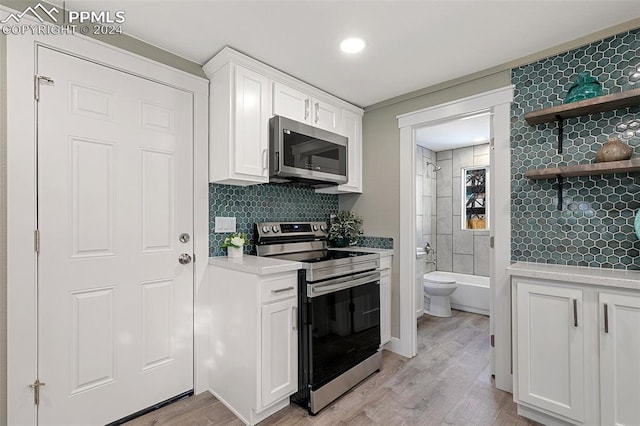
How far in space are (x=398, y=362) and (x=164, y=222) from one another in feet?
7.26

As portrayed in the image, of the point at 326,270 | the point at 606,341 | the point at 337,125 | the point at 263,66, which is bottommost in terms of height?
the point at 606,341

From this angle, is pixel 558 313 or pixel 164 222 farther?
pixel 164 222

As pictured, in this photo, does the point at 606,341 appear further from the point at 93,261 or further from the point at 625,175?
the point at 93,261

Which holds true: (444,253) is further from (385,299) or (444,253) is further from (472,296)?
(385,299)

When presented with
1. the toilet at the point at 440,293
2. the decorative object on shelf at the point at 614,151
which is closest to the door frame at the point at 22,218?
the decorative object on shelf at the point at 614,151

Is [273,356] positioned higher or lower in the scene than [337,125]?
lower

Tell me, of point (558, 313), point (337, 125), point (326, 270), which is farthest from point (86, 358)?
point (558, 313)

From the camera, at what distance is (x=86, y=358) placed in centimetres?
176

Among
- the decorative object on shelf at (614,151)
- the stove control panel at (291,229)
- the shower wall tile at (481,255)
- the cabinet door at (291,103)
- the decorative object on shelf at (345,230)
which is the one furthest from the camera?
the shower wall tile at (481,255)

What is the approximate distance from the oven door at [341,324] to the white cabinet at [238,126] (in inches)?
36.6

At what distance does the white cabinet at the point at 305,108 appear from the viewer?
2369 mm

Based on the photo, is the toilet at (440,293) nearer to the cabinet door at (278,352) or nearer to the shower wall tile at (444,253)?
the shower wall tile at (444,253)

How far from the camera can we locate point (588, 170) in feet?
5.93

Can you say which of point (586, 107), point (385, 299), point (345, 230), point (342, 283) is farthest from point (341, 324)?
point (586, 107)
